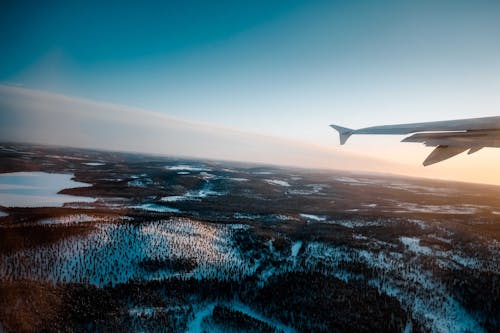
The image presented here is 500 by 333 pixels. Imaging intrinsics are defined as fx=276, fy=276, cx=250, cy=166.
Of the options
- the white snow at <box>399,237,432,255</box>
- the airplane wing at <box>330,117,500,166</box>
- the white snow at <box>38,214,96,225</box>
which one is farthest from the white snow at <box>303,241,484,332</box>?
the white snow at <box>38,214,96,225</box>

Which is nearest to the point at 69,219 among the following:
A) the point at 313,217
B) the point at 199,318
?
the point at 199,318

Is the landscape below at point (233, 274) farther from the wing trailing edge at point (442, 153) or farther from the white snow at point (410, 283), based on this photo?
the wing trailing edge at point (442, 153)

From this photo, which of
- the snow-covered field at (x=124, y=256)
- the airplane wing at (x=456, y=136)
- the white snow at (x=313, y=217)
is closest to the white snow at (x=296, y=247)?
the snow-covered field at (x=124, y=256)

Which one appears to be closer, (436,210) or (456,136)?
(456,136)

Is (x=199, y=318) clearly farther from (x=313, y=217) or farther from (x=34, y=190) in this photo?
(x=34, y=190)

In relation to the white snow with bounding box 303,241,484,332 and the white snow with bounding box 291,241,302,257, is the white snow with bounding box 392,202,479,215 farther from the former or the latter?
the white snow with bounding box 291,241,302,257
